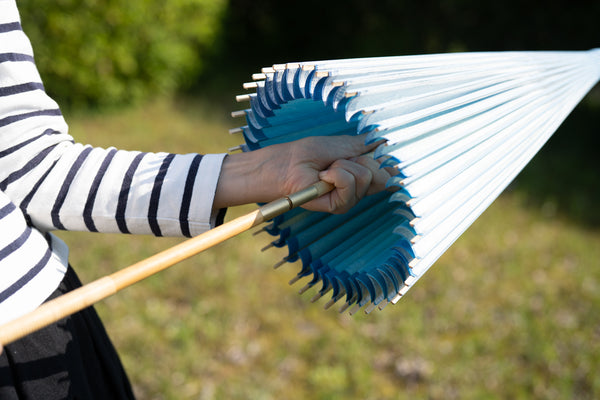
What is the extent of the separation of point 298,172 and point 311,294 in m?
2.20

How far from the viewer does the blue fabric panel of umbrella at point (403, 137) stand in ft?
3.06

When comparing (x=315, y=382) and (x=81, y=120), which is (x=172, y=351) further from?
(x=81, y=120)

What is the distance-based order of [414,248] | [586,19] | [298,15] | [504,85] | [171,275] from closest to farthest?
[414,248] < [504,85] < [171,275] < [586,19] < [298,15]

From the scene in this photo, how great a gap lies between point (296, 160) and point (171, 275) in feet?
7.99

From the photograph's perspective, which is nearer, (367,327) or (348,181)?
(348,181)

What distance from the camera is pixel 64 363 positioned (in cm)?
103

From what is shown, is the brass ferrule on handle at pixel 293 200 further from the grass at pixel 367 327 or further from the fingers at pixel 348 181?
the grass at pixel 367 327

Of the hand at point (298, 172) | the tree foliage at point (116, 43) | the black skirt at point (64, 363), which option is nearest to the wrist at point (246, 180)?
the hand at point (298, 172)

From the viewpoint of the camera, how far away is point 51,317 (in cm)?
74

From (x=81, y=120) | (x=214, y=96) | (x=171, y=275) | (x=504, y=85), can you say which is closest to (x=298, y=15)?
(x=214, y=96)

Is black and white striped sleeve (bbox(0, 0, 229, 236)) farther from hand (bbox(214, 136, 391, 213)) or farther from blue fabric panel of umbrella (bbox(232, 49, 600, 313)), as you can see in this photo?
blue fabric panel of umbrella (bbox(232, 49, 600, 313))

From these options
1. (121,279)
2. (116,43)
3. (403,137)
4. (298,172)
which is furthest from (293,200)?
(116,43)

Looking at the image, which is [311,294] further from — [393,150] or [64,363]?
[393,150]

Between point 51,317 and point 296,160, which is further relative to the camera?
point 296,160
